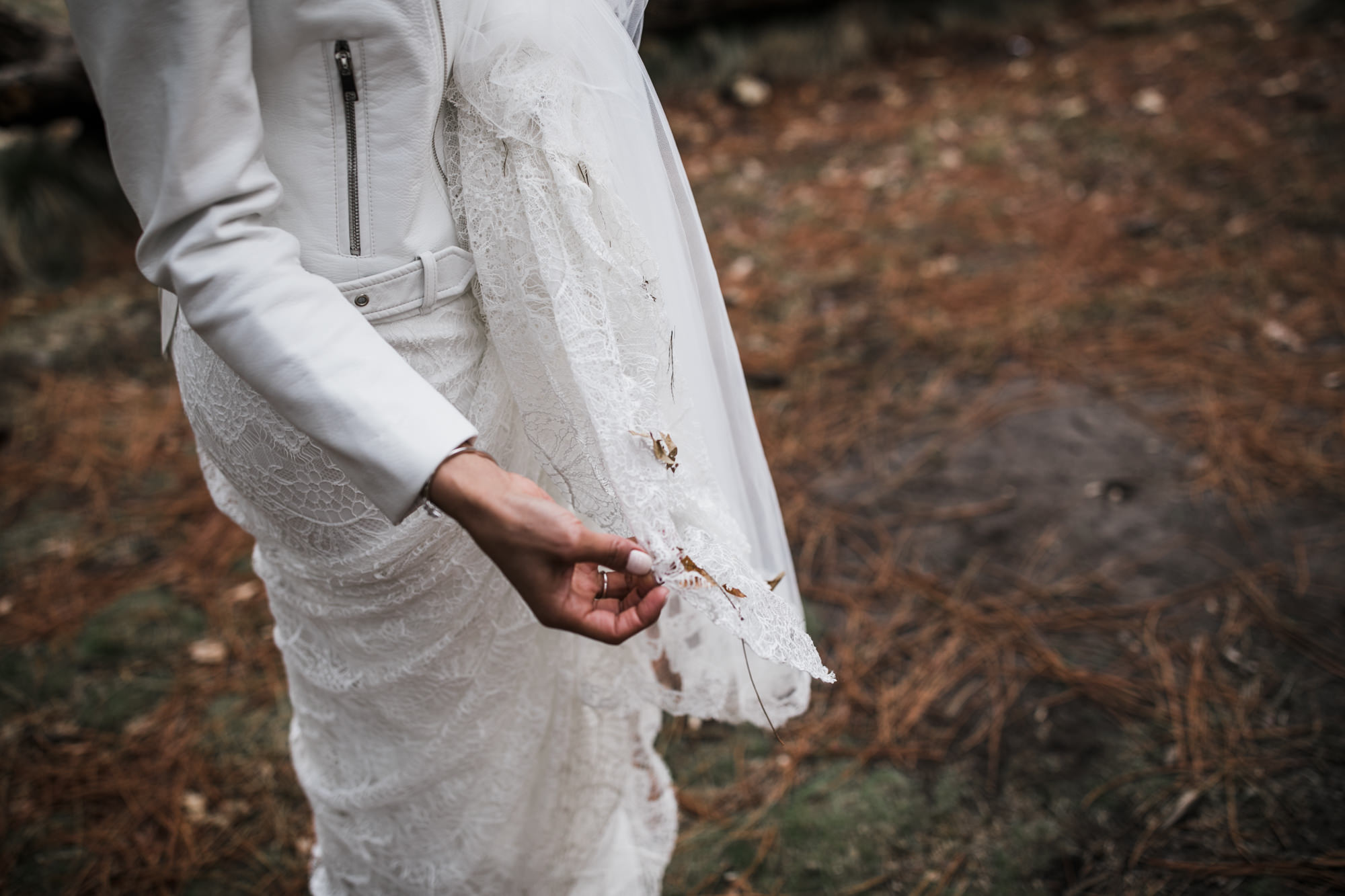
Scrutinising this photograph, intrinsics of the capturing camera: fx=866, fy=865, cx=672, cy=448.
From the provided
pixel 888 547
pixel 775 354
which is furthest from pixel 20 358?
pixel 888 547

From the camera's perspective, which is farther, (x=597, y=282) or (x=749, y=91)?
(x=749, y=91)

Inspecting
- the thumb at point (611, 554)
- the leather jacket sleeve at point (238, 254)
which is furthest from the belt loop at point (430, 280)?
the thumb at point (611, 554)

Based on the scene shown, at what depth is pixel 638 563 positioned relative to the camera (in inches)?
33.6

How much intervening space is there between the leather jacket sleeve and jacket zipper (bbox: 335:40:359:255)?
2.7 inches

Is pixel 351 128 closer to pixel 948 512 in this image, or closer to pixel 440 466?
pixel 440 466

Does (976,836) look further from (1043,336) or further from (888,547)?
(1043,336)

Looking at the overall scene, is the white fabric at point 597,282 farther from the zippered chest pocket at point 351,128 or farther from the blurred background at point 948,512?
the blurred background at point 948,512

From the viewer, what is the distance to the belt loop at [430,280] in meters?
0.95

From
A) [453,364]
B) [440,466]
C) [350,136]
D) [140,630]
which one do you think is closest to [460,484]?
[440,466]

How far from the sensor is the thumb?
820mm

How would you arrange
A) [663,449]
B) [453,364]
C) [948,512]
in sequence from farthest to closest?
[948,512], [453,364], [663,449]

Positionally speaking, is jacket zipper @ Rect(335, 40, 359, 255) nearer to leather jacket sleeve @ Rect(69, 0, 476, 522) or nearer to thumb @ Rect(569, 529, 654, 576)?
leather jacket sleeve @ Rect(69, 0, 476, 522)

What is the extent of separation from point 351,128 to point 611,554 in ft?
1.65

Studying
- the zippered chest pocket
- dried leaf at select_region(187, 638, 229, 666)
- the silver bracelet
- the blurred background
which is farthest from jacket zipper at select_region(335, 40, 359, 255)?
dried leaf at select_region(187, 638, 229, 666)
